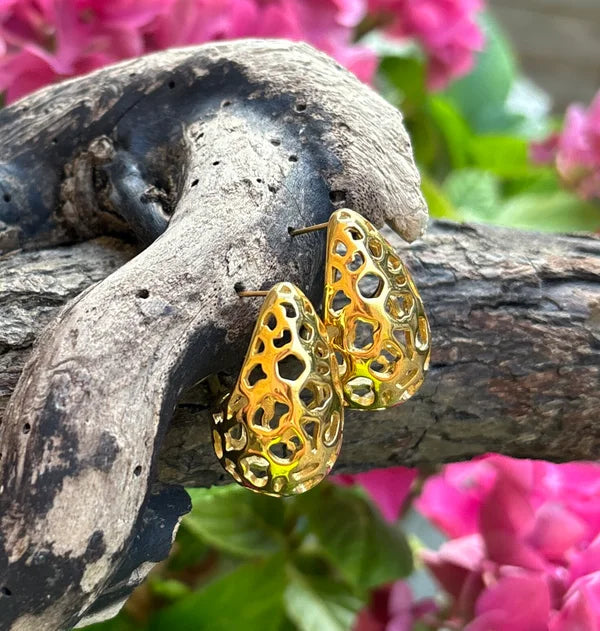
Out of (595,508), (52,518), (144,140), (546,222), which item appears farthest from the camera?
(546,222)

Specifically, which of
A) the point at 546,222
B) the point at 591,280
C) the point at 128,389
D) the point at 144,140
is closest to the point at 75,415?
the point at 128,389

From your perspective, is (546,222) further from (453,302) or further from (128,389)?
(128,389)

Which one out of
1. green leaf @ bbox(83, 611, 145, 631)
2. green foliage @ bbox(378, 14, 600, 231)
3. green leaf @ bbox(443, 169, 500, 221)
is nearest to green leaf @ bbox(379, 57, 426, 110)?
green foliage @ bbox(378, 14, 600, 231)

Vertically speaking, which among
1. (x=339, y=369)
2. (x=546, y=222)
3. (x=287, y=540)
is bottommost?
(x=287, y=540)

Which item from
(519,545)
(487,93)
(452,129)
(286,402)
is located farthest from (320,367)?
(487,93)

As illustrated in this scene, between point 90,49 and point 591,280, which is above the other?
point 90,49

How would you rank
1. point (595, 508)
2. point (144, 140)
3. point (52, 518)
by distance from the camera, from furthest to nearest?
1. point (595, 508)
2. point (144, 140)
3. point (52, 518)

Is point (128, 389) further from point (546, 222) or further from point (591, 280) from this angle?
point (546, 222)

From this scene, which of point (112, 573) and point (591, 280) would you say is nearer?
point (112, 573)
